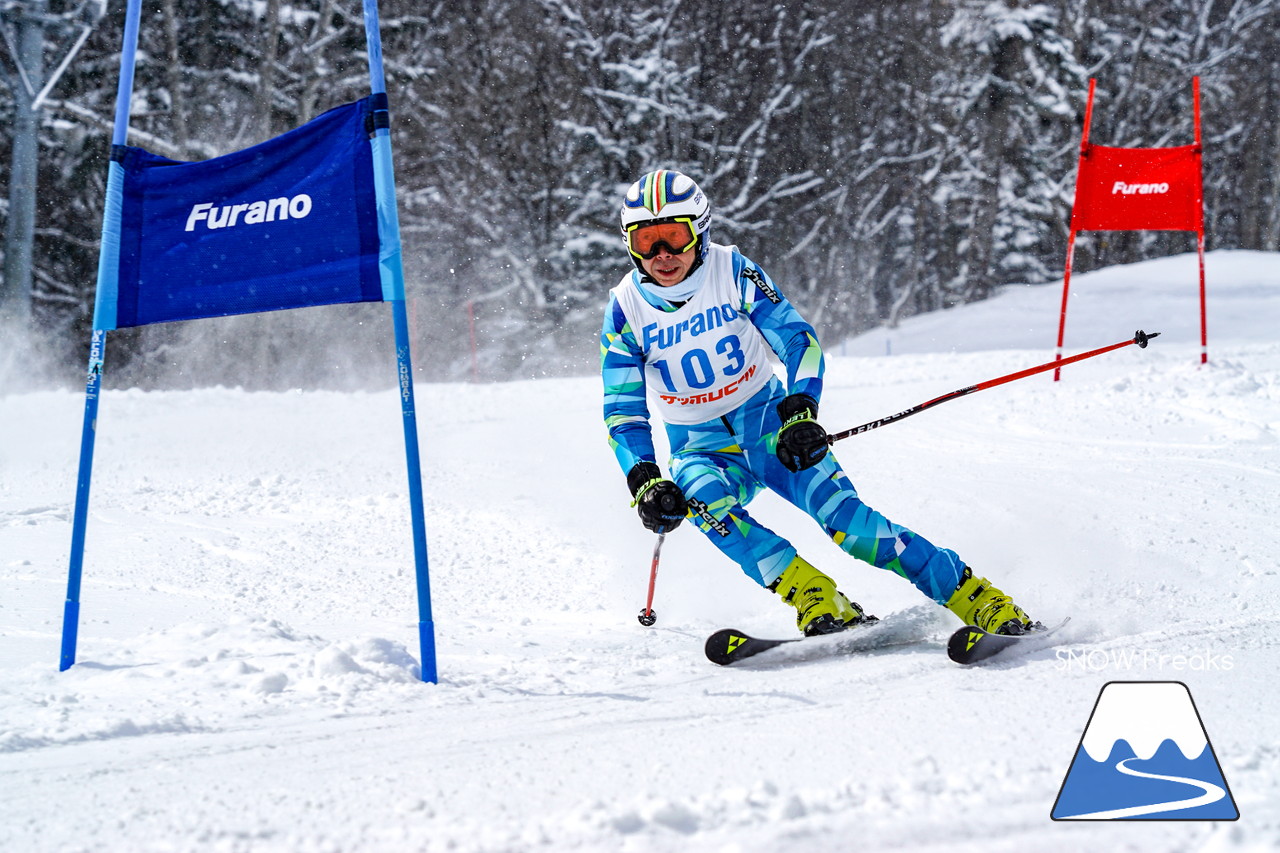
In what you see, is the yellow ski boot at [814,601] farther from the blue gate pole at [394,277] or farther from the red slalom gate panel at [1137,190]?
the red slalom gate panel at [1137,190]

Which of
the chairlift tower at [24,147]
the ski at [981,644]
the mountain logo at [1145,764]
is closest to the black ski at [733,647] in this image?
the ski at [981,644]

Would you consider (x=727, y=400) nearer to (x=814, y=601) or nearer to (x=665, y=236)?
(x=665, y=236)

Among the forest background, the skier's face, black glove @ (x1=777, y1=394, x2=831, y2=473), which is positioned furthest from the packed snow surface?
the forest background

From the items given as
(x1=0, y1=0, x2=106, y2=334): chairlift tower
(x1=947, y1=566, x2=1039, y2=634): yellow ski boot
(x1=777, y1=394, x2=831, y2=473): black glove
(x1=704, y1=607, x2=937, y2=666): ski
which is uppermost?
(x1=0, y1=0, x2=106, y2=334): chairlift tower

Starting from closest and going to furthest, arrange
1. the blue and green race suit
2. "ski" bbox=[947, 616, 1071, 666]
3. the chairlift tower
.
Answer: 1. "ski" bbox=[947, 616, 1071, 666]
2. the blue and green race suit
3. the chairlift tower

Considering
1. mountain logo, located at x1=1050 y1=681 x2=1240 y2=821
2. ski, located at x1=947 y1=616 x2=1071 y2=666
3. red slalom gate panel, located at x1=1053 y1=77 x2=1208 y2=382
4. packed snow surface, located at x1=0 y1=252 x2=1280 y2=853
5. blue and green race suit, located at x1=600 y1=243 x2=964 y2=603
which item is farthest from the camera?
red slalom gate panel, located at x1=1053 y1=77 x2=1208 y2=382

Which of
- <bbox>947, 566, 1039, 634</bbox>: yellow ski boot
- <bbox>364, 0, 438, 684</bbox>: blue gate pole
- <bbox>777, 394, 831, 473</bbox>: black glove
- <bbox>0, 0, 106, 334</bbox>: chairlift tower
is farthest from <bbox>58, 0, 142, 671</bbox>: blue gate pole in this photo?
<bbox>0, 0, 106, 334</bbox>: chairlift tower

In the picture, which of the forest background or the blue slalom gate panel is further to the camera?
the forest background

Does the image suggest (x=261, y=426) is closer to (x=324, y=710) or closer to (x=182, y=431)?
(x=182, y=431)

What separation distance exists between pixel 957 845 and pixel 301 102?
21004 mm

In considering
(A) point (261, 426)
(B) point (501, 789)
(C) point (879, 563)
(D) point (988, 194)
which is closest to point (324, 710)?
(B) point (501, 789)

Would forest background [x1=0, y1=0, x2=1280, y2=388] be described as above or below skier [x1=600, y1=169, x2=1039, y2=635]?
above

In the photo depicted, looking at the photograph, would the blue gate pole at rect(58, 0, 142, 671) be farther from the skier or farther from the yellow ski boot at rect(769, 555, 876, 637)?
the yellow ski boot at rect(769, 555, 876, 637)

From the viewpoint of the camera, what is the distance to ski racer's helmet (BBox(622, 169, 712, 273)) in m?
4.29
